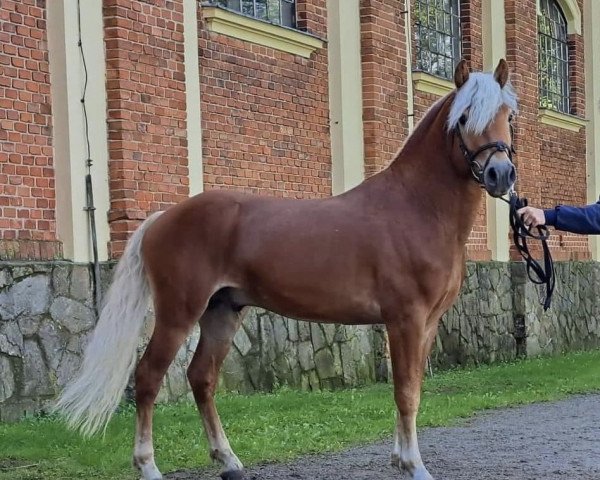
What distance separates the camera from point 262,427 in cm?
849

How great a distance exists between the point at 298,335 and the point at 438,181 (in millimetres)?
5241

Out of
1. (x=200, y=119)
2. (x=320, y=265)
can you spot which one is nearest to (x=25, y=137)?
(x=200, y=119)

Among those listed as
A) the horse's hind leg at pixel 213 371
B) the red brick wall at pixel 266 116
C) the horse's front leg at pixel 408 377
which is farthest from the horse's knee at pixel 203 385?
the red brick wall at pixel 266 116

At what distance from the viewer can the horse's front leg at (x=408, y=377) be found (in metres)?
6.18

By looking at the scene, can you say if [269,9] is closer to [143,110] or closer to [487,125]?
[143,110]

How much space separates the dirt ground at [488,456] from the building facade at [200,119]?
101 inches

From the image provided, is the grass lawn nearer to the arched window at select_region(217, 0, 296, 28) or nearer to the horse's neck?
the horse's neck

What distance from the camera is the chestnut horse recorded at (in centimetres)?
623

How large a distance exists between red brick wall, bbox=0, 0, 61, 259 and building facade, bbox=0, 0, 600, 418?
0.01 metres

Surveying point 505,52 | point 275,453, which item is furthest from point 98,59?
point 505,52

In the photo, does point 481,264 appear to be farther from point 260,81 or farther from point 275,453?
point 275,453

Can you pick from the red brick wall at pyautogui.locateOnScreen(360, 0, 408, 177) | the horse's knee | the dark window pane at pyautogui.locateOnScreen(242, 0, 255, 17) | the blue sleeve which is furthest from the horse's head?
the red brick wall at pyautogui.locateOnScreen(360, 0, 408, 177)

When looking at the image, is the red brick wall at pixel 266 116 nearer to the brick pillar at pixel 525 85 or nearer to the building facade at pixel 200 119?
the building facade at pixel 200 119

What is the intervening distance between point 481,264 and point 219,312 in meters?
8.57
